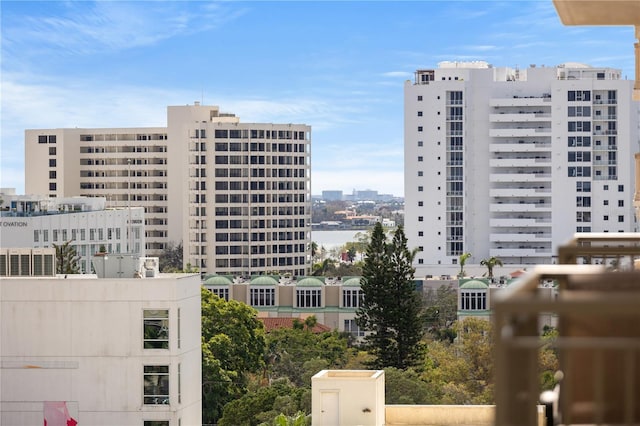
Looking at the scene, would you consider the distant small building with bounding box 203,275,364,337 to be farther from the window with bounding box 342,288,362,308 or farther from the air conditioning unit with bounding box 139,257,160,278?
the air conditioning unit with bounding box 139,257,160,278

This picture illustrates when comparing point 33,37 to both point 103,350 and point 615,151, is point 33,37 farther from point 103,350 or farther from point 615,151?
point 103,350

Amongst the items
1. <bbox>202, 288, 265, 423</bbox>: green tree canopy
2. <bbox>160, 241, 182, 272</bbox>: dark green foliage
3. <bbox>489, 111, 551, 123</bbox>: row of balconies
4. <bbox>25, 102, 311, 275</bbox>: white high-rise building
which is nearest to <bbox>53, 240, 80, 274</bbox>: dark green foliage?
<bbox>202, 288, 265, 423</bbox>: green tree canopy

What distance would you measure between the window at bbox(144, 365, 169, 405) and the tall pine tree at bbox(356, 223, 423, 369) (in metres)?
19.1

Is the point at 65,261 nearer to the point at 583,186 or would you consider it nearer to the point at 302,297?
the point at 302,297

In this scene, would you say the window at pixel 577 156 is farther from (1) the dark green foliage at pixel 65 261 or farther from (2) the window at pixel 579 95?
(1) the dark green foliage at pixel 65 261

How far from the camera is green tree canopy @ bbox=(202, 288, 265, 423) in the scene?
4016 centimetres

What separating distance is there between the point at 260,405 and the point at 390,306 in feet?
23.7

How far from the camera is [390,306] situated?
40.9 meters

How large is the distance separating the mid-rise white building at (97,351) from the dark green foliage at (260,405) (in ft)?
38.5

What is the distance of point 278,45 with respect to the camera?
122125 millimetres

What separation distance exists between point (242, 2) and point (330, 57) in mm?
12214

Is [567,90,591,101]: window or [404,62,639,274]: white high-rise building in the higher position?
[567,90,591,101]: window

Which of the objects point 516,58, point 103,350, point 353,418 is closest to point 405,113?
point 516,58

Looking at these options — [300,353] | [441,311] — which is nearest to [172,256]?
[441,311]
